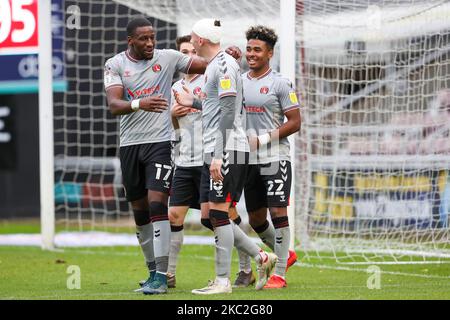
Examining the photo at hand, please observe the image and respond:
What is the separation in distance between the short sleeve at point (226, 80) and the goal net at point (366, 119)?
3862 mm

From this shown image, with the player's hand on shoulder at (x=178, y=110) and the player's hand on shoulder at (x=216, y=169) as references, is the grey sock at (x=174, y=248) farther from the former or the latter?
the player's hand on shoulder at (x=216, y=169)

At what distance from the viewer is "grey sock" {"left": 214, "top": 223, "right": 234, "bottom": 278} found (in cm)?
720

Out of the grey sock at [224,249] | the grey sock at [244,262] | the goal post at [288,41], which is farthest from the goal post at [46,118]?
the grey sock at [224,249]

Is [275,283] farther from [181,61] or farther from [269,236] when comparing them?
[181,61]

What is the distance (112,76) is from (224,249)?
168cm

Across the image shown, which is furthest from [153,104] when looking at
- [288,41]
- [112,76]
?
[288,41]

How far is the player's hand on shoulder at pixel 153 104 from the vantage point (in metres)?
7.17

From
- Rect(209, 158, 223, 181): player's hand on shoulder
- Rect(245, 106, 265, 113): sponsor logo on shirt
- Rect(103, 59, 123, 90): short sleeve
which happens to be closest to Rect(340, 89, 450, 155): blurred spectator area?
Rect(245, 106, 265, 113): sponsor logo on shirt

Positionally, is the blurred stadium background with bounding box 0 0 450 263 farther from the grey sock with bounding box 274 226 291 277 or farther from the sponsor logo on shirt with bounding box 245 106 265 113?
the grey sock with bounding box 274 226 291 277

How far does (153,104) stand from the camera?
7172 mm

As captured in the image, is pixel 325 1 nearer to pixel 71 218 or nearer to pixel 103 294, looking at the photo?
pixel 103 294

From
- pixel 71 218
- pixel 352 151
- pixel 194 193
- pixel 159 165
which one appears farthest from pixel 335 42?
pixel 71 218

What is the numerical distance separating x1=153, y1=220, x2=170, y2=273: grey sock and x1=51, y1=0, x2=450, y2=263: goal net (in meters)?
3.74

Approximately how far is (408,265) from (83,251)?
4.33 metres
